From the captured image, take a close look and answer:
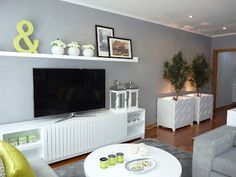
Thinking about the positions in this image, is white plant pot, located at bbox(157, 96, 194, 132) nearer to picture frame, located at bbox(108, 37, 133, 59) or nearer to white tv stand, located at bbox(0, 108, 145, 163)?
white tv stand, located at bbox(0, 108, 145, 163)

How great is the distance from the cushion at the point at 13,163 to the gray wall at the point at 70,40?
4.65ft

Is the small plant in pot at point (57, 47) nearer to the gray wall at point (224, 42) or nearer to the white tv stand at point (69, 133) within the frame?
the white tv stand at point (69, 133)

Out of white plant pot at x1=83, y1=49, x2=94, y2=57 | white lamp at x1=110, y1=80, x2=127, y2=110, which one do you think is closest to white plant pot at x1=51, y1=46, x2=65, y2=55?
white plant pot at x1=83, y1=49, x2=94, y2=57

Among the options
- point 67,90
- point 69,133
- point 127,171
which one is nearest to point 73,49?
point 67,90

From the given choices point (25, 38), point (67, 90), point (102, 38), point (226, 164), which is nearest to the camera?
point (226, 164)

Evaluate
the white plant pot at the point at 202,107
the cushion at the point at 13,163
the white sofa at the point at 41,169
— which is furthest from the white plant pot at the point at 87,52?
the white plant pot at the point at 202,107

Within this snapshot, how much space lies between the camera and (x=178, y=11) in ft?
12.1

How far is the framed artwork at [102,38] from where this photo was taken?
358 cm

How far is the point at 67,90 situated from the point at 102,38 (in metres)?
1.22

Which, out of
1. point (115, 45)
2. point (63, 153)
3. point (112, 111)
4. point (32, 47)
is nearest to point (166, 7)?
point (115, 45)

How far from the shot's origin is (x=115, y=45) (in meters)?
3.78

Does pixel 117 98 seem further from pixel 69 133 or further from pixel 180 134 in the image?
pixel 180 134

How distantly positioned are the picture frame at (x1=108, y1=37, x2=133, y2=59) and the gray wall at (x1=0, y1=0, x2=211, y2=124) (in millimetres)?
149

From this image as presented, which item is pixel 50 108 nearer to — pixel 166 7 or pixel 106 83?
pixel 106 83
